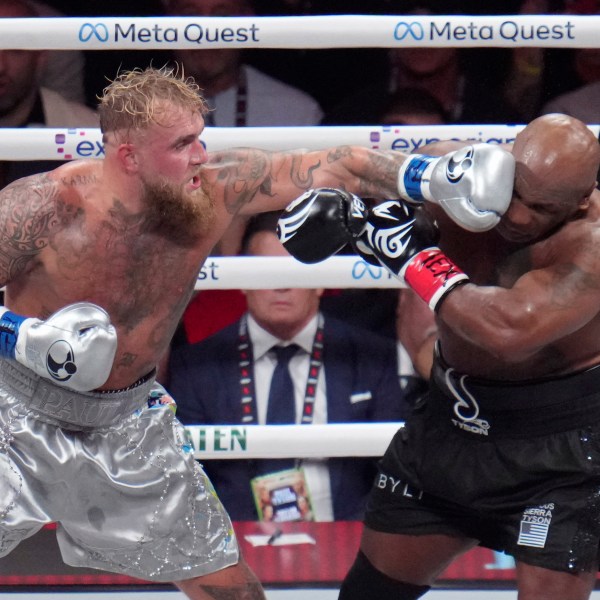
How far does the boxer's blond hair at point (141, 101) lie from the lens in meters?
2.13

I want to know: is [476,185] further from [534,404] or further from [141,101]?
[141,101]

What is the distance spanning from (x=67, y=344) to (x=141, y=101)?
1.55 ft

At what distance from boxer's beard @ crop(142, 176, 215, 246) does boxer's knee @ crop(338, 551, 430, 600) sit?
75 cm

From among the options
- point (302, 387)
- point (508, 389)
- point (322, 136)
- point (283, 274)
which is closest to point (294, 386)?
point (302, 387)

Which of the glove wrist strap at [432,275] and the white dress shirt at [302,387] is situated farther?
the white dress shirt at [302,387]

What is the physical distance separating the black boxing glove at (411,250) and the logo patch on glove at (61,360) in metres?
0.59

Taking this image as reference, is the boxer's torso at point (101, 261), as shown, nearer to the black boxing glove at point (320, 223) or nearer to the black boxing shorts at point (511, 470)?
the black boxing glove at point (320, 223)

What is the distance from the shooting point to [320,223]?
6.97 ft

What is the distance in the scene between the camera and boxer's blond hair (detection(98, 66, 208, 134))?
7.00 feet

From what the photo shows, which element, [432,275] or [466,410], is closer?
[432,275]

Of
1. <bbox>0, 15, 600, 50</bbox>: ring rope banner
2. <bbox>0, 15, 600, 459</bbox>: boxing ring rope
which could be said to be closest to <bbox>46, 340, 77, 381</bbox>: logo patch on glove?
<bbox>0, 15, 600, 459</bbox>: boxing ring rope

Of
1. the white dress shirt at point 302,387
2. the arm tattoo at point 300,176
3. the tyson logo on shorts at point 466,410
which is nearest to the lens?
the tyson logo on shorts at point 466,410

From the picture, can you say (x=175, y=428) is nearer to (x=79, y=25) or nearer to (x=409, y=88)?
(x=79, y=25)

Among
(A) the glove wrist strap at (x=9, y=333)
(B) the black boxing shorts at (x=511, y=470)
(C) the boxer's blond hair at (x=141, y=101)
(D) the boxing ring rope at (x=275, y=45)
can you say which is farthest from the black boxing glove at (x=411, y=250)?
(D) the boxing ring rope at (x=275, y=45)
